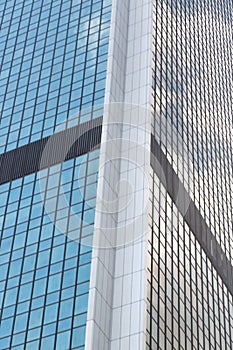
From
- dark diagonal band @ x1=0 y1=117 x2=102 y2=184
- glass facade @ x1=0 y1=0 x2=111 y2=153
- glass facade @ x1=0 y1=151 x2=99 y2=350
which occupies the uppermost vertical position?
glass facade @ x1=0 y1=0 x2=111 y2=153

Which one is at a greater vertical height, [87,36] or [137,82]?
[87,36]

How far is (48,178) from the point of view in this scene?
243ft

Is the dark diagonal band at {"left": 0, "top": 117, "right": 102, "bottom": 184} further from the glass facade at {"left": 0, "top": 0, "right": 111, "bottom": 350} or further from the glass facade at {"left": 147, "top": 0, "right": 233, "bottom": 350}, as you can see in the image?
the glass facade at {"left": 147, "top": 0, "right": 233, "bottom": 350}

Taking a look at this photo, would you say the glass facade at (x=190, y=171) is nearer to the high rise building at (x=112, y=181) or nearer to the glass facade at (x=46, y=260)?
the high rise building at (x=112, y=181)

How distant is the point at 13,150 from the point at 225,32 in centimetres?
5011

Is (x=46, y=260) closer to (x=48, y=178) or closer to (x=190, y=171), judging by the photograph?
(x=48, y=178)

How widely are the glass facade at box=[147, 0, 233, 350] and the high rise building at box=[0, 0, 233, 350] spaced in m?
0.22

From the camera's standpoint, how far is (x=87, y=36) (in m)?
85.7

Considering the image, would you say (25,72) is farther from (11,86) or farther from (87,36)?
(87,36)

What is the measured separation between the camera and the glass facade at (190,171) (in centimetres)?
6819

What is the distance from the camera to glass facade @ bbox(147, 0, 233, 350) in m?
68.2

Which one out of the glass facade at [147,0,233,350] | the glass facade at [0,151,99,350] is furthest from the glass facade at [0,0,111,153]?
the glass facade at [0,151,99,350]

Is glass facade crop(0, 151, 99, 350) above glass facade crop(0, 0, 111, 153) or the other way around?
the other way around

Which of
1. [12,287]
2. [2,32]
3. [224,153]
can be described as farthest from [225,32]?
[12,287]
